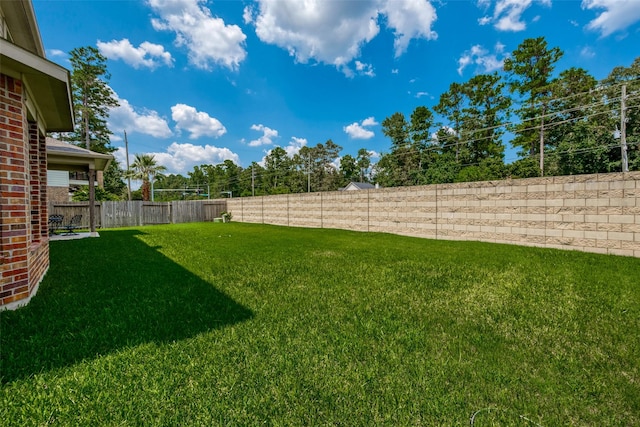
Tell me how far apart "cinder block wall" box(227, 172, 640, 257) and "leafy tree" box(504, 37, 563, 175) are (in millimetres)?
19916

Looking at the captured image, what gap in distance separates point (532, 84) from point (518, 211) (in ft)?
79.8

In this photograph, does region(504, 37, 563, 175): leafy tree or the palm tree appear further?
the palm tree

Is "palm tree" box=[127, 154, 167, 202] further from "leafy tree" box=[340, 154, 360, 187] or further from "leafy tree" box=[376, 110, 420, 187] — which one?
"leafy tree" box=[340, 154, 360, 187]

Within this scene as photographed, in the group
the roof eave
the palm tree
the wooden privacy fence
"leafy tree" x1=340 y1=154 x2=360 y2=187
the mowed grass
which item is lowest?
the mowed grass

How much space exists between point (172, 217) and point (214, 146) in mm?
20782

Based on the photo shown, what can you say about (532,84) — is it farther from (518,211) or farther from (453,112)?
(518,211)

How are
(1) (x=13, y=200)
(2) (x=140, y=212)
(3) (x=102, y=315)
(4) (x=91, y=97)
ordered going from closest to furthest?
(3) (x=102, y=315), (1) (x=13, y=200), (2) (x=140, y=212), (4) (x=91, y=97)

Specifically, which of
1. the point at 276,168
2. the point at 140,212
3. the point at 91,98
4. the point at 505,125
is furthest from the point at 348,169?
the point at 140,212

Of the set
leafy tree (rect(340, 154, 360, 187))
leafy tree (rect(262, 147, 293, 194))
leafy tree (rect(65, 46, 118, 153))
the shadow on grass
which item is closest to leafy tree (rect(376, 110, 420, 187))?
leafy tree (rect(340, 154, 360, 187))

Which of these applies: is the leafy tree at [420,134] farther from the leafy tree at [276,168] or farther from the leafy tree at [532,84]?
the leafy tree at [276,168]

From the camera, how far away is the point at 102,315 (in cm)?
282

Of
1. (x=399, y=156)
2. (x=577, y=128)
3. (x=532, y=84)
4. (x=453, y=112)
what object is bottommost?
(x=577, y=128)

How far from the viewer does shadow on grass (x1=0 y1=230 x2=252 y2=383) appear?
6.93ft

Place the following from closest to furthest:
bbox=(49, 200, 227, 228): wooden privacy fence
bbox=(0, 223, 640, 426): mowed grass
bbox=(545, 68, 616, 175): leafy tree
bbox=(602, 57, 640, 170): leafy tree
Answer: bbox=(0, 223, 640, 426): mowed grass < bbox=(49, 200, 227, 228): wooden privacy fence < bbox=(602, 57, 640, 170): leafy tree < bbox=(545, 68, 616, 175): leafy tree
